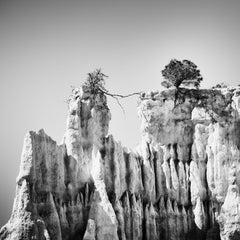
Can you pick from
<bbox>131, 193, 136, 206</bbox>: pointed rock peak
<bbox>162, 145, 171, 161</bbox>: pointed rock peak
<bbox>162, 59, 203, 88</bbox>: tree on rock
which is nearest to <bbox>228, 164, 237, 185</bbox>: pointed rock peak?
<bbox>162, 145, 171, 161</bbox>: pointed rock peak

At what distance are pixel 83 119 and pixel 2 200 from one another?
620 inches

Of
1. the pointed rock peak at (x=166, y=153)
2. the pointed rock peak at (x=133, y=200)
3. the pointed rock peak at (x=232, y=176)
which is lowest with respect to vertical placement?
the pointed rock peak at (x=133, y=200)

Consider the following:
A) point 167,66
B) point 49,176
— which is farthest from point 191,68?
point 49,176

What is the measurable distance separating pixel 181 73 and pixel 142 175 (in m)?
7.36

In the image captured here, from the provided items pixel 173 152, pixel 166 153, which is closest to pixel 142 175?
pixel 166 153

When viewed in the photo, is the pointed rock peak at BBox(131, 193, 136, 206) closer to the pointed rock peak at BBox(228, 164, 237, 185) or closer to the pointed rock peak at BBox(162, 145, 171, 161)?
the pointed rock peak at BBox(162, 145, 171, 161)

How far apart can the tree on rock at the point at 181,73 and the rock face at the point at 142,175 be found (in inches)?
28.3

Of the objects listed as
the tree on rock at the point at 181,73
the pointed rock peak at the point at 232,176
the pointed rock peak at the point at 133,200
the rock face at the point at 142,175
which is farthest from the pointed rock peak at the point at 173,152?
the pointed rock peak at the point at 133,200

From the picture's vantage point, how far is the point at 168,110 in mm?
48312

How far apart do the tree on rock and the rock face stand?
719mm

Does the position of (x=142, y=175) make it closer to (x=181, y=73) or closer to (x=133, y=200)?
(x=133, y=200)

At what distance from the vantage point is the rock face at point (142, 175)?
40.0 metres

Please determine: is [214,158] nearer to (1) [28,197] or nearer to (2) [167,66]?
(2) [167,66]

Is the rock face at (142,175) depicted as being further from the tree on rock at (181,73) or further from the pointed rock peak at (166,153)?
the tree on rock at (181,73)
